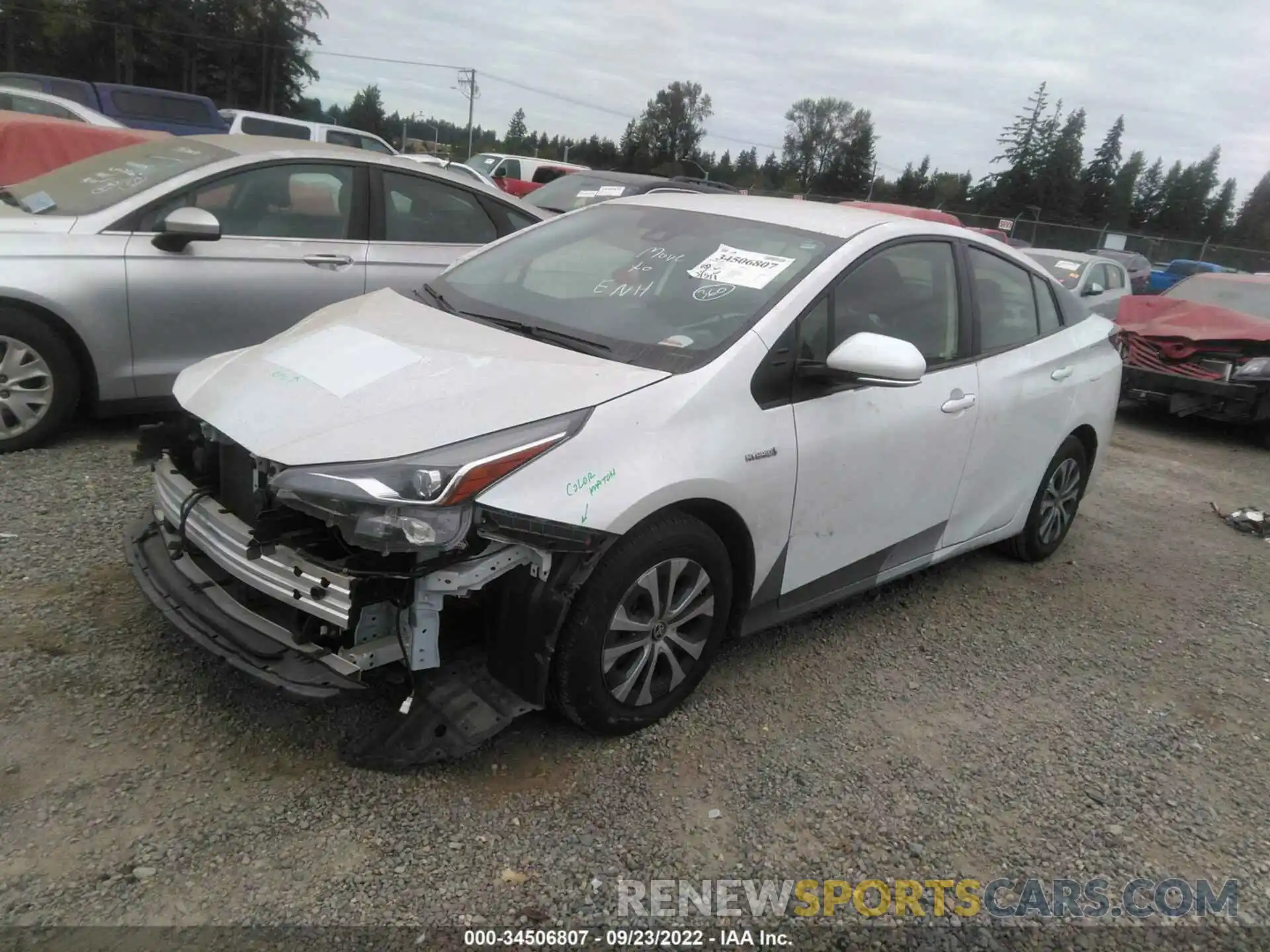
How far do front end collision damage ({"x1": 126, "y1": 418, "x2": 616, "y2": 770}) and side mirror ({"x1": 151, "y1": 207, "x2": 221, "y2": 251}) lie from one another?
7.29ft

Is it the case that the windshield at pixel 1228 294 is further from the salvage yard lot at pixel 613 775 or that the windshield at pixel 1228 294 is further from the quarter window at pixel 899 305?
the quarter window at pixel 899 305

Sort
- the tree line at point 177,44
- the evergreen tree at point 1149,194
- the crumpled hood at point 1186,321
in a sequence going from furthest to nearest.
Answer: the evergreen tree at point 1149,194 → the tree line at point 177,44 → the crumpled hood at point 1186,321

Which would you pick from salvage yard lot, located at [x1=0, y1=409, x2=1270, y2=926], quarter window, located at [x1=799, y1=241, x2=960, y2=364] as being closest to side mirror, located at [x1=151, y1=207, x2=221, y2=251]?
salvage yard lot, located at [x1=0, y1=409, x2=1270, y2=926]

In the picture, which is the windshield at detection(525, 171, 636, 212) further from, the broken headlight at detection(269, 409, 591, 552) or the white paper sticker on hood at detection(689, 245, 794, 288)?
the broken headlight at detection(269, 409, 591, 552)

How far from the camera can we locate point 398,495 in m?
2.35

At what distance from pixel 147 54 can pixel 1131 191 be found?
59.4 metres

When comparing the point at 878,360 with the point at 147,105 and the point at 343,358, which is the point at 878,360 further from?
the point at 147,105

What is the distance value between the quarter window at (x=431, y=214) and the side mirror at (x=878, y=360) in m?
3.45

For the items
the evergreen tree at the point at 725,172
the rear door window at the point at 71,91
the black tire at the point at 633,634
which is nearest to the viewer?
the black tire at the point at 633,634

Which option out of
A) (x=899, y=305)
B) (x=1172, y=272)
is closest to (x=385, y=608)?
(x=899, y=305)

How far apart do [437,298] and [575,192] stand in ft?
23.0

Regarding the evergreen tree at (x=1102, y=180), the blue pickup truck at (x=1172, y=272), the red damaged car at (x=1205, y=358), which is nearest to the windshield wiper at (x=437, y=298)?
the red damaged car at (x=1205, y=358)

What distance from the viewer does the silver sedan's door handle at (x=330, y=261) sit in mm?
5270

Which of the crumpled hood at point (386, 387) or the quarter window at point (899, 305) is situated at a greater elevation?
the quarter window at point (899, 305)
